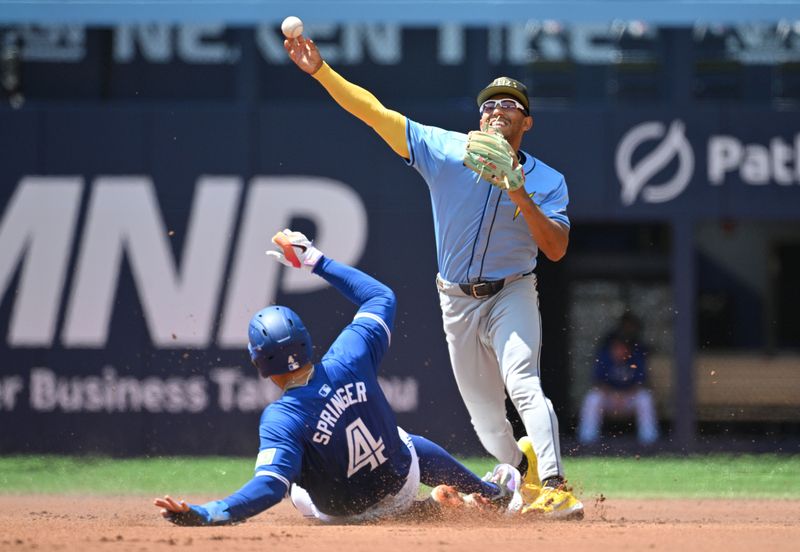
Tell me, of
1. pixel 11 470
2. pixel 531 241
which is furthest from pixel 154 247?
pixel 531 241

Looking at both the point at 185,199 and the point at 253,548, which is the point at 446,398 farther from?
the point at 253,548

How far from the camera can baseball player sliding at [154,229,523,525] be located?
474cm

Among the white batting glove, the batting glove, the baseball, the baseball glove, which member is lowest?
the batting glove

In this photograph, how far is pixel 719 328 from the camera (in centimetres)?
1165

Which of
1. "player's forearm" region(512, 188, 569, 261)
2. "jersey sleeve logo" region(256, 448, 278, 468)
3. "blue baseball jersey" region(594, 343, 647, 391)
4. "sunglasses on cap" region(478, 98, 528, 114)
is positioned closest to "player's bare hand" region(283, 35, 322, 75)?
"sunglasses on cap" region(478, 98, 528, 114)

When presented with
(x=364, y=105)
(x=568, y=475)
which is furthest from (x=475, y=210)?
(x=568, y=475)

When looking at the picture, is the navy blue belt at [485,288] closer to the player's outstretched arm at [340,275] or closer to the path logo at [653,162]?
the player's outstretched arm at [340,275]

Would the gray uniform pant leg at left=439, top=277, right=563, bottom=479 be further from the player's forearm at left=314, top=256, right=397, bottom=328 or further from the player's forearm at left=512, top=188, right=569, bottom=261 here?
the player's forearm at left=314, top=256, right=397, bottom=328

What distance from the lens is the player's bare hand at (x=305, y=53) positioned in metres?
5.74

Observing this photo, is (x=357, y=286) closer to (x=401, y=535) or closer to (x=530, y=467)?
(x=401, y=535)

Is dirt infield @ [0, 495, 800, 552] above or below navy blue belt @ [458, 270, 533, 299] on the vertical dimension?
below

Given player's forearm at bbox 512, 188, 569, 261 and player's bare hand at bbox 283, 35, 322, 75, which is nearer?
player's forearm at bbox 512, 188, 569, 261

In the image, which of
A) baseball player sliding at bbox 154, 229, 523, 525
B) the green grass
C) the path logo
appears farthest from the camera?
the path logo

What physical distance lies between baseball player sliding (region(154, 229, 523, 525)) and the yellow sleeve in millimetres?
710
